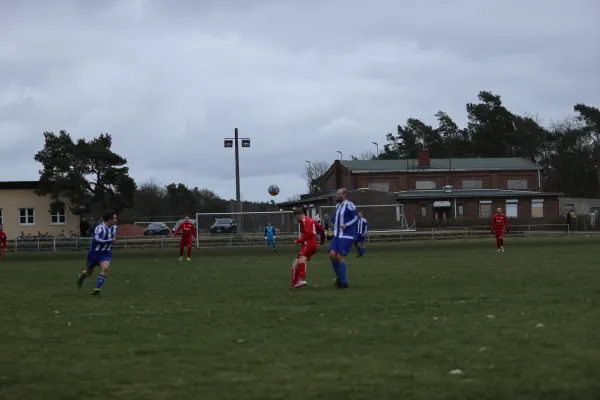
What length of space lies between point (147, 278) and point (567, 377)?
55.8ft

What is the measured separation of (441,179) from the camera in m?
89.8

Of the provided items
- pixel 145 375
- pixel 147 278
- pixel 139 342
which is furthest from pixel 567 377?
pixel 147 278

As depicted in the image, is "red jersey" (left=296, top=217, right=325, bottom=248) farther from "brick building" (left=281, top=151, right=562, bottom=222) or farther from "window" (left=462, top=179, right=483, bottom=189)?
"window" (left=462, top=179, right=483, bottom=189)

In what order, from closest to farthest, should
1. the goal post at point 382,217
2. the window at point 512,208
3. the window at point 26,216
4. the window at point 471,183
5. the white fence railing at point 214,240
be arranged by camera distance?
the white fence railing at point 214,240 < the goal post at point 382,217 < the window at point 26,216 < the window at point 512,208 < the window at point 471,183

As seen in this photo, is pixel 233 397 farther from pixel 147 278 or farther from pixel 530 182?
pixel 530 182

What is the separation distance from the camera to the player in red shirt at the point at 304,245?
1747 cm

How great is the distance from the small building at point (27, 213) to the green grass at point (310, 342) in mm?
56238

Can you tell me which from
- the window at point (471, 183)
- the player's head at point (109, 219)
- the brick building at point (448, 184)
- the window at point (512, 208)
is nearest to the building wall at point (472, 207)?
the brick building at point (448, 184)

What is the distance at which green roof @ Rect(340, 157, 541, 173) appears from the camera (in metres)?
89.3

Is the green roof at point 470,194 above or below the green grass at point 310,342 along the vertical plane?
above

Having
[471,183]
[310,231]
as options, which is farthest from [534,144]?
[310,231]

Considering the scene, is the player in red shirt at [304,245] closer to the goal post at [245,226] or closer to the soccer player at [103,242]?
the soccer player at [103,242]

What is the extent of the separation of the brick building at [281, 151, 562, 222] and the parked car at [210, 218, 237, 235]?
26.7 meters

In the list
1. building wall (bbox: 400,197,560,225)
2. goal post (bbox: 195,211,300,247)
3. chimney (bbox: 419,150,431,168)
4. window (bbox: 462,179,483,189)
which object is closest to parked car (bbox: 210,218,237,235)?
goal post (bbox: 195,211,300,247)
